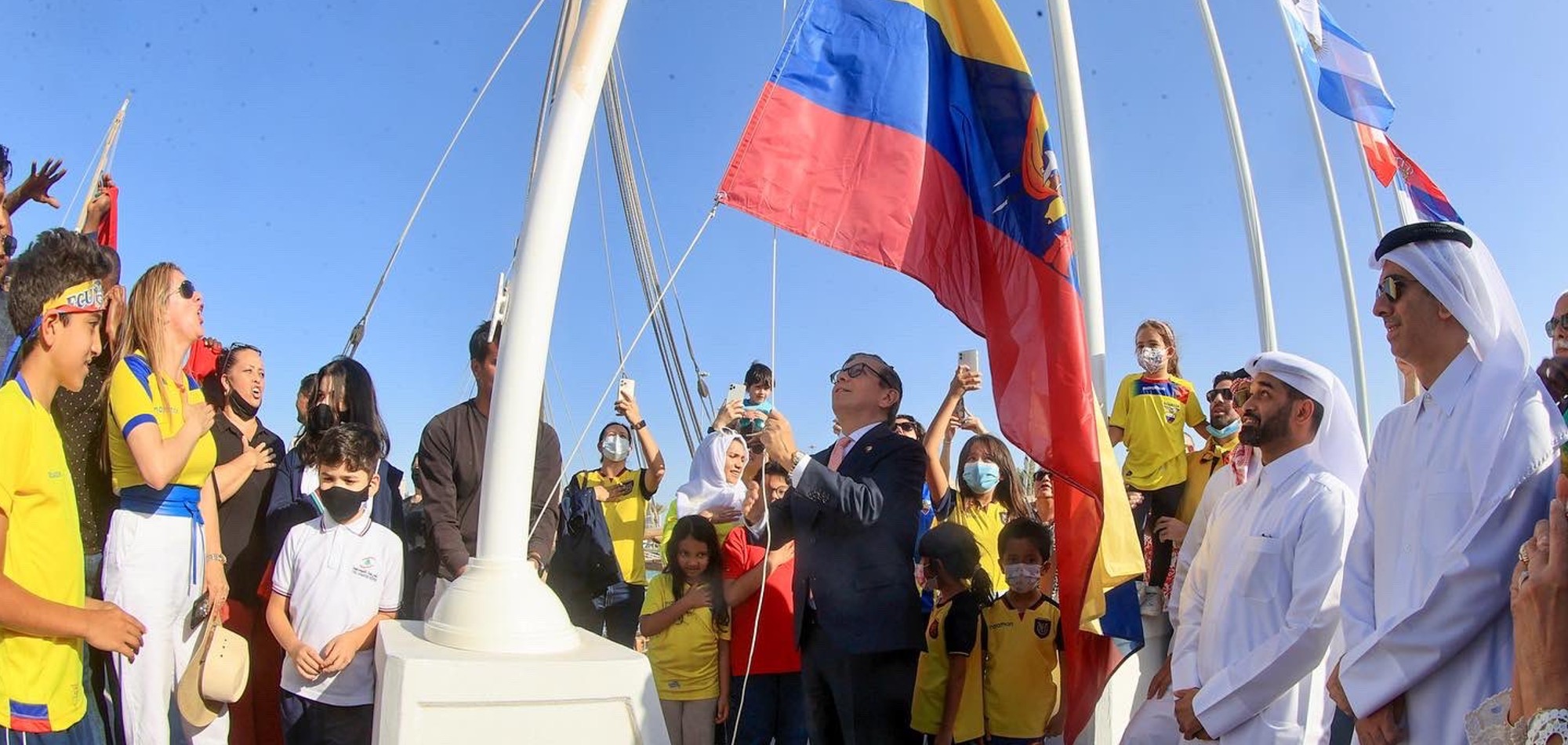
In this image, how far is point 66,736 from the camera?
2795 mm

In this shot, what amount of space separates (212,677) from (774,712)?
2708 mm

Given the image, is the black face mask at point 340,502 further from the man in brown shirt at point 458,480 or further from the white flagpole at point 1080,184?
the white flagpole at point 1080,184

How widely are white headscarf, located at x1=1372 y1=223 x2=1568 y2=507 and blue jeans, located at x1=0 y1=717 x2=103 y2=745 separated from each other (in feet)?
12.4

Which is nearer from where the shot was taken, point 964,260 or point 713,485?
point 964,260

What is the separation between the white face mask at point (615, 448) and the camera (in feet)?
22.7

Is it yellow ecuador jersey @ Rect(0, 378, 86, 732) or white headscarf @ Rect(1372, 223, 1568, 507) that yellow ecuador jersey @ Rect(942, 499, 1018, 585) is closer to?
white headscarf @ Rect(1372, 223, 1568, 507)

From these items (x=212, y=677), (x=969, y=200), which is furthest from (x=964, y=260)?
(x=212, y=677)

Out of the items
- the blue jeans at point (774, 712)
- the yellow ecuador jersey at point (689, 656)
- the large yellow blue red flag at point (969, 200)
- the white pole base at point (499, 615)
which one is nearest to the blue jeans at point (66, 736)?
the white pole base at point (499, 615)

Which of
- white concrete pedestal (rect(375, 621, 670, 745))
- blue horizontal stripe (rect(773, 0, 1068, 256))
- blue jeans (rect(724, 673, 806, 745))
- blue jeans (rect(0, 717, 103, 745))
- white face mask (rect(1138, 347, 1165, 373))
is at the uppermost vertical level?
blue horizontal stripe (rect(773, 0, 1068, 256))

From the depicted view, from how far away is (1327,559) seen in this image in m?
3.61

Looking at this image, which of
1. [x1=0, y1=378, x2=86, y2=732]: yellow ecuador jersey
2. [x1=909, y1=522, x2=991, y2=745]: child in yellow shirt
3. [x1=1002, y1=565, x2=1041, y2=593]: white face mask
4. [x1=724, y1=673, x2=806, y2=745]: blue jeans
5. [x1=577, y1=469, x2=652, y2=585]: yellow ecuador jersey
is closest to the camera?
[x1=0, y1=378, x2=86, y2=732]: yellow ecuador jersey

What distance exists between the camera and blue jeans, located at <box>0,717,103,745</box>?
104 inches

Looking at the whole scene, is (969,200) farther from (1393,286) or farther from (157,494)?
(157,494)

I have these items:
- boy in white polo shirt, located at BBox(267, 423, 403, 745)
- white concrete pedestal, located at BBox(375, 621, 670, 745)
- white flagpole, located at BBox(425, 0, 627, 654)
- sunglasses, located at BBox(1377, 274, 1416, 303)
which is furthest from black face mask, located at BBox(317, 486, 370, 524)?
sunglasses, located at BBox(1377, 274, 1416, 303)
